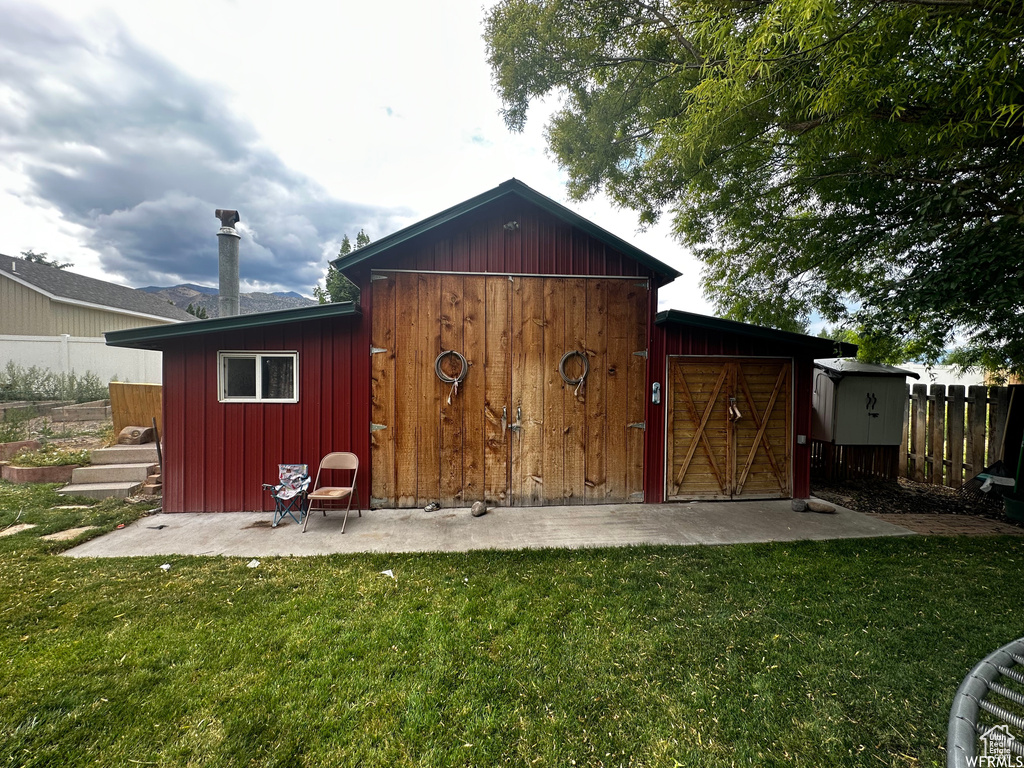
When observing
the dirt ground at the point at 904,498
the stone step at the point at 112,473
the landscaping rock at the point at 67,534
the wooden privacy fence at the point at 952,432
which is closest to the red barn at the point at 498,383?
the landscaping rock at the point at 67,534

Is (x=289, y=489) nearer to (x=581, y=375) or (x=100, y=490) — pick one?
(x=100, y=490)

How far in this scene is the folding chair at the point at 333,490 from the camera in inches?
170

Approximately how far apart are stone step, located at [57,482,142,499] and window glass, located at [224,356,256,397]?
222cm

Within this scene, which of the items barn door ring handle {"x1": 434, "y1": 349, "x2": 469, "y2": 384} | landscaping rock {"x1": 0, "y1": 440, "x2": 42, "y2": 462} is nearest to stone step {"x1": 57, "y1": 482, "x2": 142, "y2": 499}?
landscaping rock {"x1": 0, "y1": 440, "x2": 42, "y2": 462}

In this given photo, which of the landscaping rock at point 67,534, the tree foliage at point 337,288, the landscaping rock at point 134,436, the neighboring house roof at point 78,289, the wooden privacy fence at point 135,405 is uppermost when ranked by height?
the tree foliage at point 337,288

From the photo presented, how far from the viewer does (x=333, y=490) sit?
4.40 m

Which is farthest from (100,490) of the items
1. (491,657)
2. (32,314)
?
(32,314)

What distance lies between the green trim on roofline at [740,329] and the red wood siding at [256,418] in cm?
411

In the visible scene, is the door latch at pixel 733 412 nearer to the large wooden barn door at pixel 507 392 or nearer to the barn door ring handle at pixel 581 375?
the large wooden barn door at pixel 507 392

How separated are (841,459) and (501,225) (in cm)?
698

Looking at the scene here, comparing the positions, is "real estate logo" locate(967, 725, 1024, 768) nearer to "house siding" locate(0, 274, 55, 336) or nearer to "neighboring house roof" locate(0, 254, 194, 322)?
"neighboring house roof" locate(0, 254, 194, 322)

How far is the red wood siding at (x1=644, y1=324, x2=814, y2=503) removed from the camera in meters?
5.28

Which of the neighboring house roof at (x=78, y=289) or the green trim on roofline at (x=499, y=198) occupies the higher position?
the neighboring house roof at (x=78, y=289)

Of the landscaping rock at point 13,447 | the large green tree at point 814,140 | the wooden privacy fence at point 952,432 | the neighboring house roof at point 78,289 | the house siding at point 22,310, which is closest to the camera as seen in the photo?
the large green tree at point 814,140
